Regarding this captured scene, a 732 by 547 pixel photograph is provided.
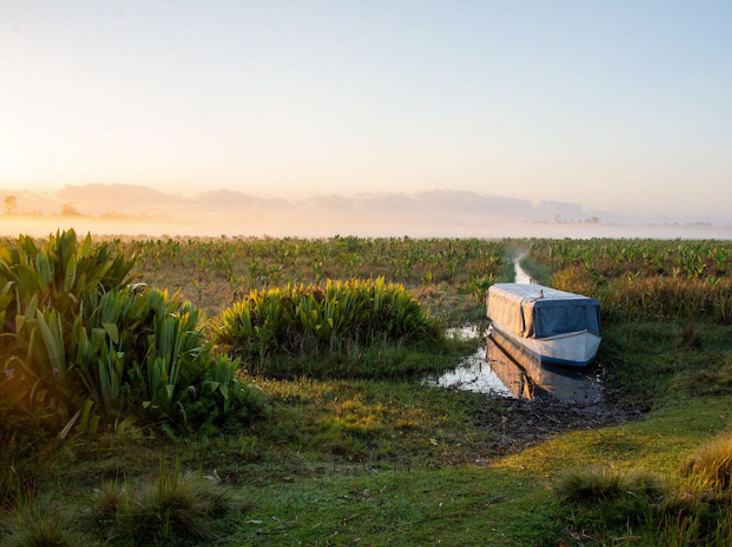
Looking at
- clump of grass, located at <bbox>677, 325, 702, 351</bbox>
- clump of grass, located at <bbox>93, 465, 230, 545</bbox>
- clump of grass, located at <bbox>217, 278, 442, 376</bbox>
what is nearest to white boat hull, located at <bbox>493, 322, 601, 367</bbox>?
clump of grass, located at <bbox>677, 325, 702, 351</bbox>

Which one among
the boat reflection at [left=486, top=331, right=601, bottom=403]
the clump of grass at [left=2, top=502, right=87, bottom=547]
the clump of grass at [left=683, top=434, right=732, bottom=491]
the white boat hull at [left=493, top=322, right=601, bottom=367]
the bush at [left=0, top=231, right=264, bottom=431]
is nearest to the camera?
the clump of grass at [left=2, top=502, right=87, bottom=547]

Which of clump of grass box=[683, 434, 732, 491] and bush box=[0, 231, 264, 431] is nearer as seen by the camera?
clump of grass box=[683, 434, 732, 491]

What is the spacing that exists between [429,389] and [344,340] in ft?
8.18

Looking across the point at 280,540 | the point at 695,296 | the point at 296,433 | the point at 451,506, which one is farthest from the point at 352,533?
the point at 695,296

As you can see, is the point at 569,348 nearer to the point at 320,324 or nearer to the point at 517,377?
the point at 517,377

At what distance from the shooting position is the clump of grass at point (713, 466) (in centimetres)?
361

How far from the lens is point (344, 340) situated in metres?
10.9

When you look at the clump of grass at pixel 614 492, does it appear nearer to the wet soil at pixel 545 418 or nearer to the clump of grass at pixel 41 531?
the wet soil at pixel 545 418

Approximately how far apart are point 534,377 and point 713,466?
23.7 feet

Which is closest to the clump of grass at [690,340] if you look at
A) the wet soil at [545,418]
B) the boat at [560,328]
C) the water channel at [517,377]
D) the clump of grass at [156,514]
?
the boat at [560,328]

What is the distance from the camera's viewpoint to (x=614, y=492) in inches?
139

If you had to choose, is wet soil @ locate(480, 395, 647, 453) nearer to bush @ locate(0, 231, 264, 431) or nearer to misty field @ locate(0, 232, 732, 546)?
misty field @ locate(0, 232, 732, 546)

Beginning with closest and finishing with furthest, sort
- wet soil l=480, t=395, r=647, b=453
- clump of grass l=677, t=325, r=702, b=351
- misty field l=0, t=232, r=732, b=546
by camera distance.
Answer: misty field l=0, t=232, r=732, b=546 → wet soil l=480, t=395, r=647, b=453 → clump of grass l=677, t=325, r=702, b=351

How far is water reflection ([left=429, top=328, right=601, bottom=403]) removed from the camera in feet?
31.7
